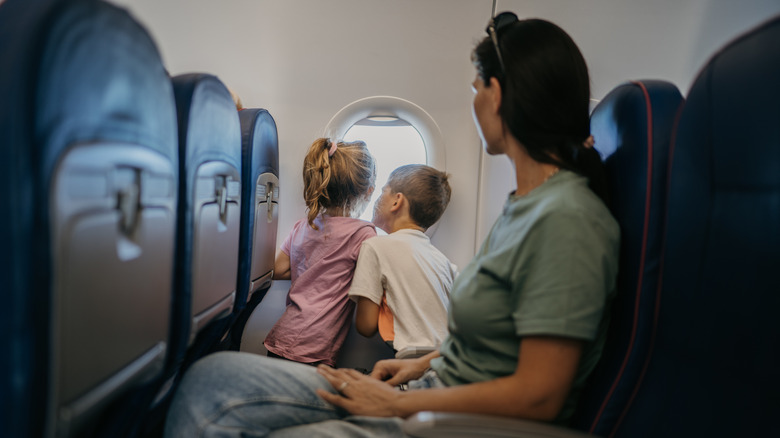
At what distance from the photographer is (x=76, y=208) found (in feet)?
1.87

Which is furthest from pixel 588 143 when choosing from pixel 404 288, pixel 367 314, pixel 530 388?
pixel 367 314

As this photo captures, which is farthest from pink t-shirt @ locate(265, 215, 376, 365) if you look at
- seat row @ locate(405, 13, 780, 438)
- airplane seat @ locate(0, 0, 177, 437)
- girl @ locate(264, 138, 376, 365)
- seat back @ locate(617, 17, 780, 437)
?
seat back @ locate(617, 17, 780, 437)

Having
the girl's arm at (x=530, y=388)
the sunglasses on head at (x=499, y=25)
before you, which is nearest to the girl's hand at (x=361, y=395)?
the girl's arm at (x=530, y=388)

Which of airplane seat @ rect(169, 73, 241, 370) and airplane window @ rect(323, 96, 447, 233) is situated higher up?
airplane window @ rect(323, 96, 447, 233)

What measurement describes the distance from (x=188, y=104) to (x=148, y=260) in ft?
1.21

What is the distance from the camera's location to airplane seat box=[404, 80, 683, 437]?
0.69 m

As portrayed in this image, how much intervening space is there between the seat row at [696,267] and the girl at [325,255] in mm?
1239

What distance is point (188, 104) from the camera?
3.26ft

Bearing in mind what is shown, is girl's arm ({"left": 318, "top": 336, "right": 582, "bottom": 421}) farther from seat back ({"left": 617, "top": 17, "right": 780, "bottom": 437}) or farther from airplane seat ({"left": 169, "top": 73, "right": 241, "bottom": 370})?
airplane seat ({"left": 169, "top": 73, "right": 241, "bottom": 370})

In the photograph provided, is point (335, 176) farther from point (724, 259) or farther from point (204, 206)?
point (724, 259)

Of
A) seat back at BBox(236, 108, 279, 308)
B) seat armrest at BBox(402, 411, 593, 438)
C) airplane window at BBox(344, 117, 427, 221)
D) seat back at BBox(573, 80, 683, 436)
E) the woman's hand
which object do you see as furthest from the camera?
airplane window at BBox(344, 117, 427, 221)

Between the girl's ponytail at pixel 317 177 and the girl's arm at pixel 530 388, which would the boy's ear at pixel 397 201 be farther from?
the girl's arm at pixel 530 388

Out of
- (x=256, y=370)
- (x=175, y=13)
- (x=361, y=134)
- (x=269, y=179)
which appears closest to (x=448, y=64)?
(x=361, y=134)

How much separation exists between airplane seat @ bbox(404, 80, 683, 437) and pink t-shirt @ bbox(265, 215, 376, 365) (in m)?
1.20
